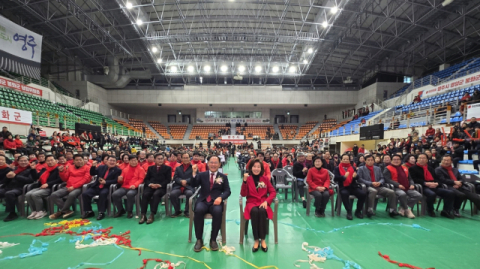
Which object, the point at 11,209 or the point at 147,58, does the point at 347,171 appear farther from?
the point at 147,58

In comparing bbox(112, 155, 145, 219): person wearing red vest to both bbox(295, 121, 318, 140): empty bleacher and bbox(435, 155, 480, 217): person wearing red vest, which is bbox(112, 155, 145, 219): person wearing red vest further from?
bbox(295, 121, 318, 140): empty bleacher

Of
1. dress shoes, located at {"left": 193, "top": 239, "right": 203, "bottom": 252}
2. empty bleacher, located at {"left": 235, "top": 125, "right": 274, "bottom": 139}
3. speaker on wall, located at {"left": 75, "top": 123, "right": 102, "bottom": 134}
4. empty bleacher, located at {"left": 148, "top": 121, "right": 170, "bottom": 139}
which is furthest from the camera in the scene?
empty bleacher, located at {"left": 235, "top": 125, "right": 274, "bottom": 139}

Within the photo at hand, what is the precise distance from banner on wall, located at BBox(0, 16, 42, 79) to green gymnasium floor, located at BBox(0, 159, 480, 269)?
11.5 meters

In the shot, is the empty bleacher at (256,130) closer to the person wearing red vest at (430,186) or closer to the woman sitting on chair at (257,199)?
the person wearing red vest at (430,186)

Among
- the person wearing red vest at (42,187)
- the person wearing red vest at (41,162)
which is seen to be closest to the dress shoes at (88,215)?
the person wearing red vest at (42,187)

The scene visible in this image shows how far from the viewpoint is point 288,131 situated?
28438 mm

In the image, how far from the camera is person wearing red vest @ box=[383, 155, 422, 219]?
14.1 feet

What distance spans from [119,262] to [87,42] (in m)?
20.0

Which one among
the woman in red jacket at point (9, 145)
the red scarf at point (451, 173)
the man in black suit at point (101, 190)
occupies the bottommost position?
the man in black suit at point (101, 190)

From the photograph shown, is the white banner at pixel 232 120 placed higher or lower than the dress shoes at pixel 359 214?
higher

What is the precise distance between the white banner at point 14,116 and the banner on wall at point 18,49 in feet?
9.14

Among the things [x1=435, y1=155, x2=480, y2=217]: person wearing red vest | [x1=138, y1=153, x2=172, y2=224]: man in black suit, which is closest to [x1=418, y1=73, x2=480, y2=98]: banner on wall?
[x1=435, y1=155, x2=480, y2=217]: person wearing red vest

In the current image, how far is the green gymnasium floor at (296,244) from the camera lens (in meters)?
2.68

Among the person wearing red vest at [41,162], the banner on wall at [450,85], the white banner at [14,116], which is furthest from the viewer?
the banner on wall at [450,85]
